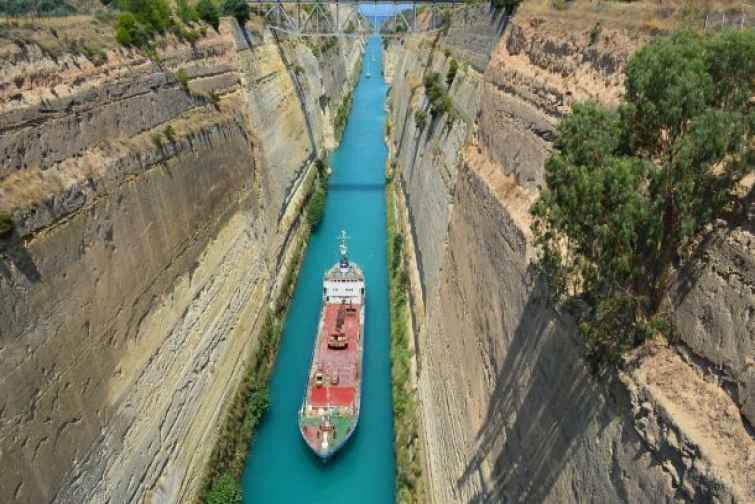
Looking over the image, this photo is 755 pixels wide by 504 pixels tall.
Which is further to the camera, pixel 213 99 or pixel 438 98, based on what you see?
pixel 438 98

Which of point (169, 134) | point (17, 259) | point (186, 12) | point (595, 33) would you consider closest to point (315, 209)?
point (186, 12)

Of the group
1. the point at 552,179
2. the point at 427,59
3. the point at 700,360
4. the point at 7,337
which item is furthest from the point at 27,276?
the point at 427,59

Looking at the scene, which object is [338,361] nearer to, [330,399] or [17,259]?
[330,399]

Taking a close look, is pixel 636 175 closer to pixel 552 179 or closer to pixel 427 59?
pixel 552 179

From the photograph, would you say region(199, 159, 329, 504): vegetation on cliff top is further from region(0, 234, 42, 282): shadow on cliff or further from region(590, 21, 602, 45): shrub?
region(590, 21, 602, 45): shrub

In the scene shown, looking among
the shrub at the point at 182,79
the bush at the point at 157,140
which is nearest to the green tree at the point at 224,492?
the bush at the point at 157,140

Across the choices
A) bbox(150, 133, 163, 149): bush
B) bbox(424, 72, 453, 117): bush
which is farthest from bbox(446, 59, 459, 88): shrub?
bbox(150, 133, 163, 149): bush
